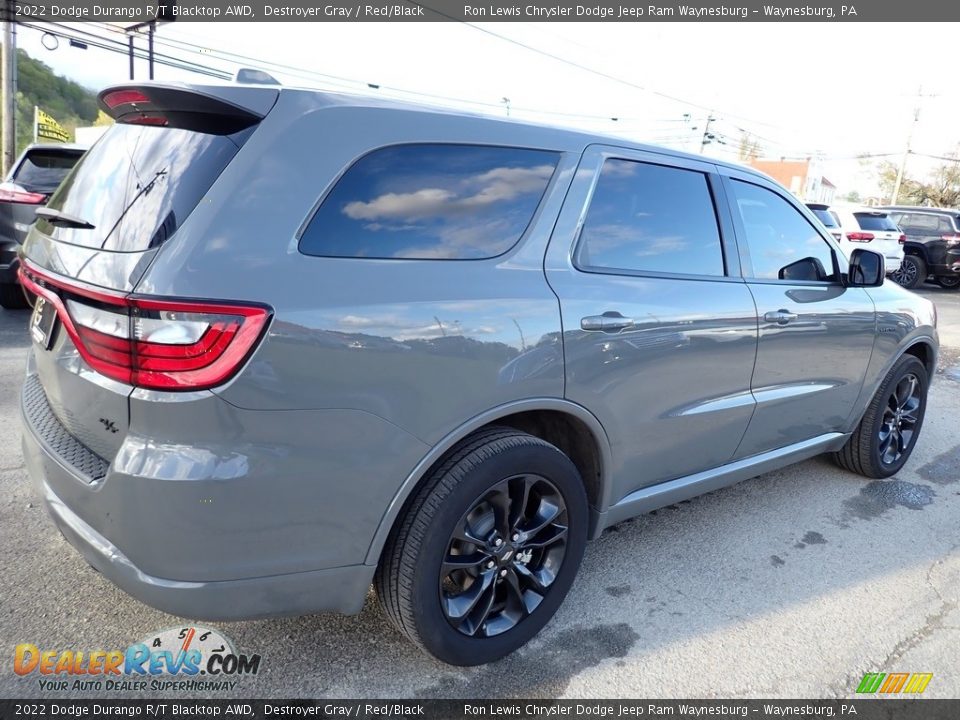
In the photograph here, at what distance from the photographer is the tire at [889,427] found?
4172 millimetres

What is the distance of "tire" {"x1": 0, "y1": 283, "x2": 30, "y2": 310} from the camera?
7262mm

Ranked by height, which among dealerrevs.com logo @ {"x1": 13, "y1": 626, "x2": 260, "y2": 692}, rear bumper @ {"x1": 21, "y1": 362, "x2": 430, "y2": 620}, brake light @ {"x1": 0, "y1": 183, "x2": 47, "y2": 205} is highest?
brake light @ {"x1": 0, "y1": 183, "x2": 47, "y2": 205}

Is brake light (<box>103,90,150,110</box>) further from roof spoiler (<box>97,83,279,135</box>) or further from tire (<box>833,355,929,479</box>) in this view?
tire (<box>833,355,929,479</box>)

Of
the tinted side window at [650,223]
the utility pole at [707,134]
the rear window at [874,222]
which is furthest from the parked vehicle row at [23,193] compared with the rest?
the utility pole at [707,134]

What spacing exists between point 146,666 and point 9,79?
16.0 metres

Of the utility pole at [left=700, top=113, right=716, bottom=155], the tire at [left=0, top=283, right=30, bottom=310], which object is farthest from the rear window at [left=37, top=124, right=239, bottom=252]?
the utility pole at [left=700, top=113, right=716, bottom=155]

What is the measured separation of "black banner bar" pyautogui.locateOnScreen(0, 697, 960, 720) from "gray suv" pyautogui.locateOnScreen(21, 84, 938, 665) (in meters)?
0.21

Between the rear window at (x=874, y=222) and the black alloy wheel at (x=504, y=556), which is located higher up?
the rear window at (x=874, y=222)

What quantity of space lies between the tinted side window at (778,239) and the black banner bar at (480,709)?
1.85 m

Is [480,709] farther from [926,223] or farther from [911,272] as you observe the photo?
[926,223]

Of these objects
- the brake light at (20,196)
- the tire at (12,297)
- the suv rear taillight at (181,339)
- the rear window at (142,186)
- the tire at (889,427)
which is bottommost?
the tire at (12,297)

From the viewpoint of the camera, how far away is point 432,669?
2.34 metres

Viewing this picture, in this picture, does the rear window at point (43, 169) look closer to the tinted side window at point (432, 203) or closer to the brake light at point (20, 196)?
the brake light at point (20, 196)

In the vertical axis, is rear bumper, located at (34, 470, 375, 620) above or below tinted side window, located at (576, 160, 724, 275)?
below
